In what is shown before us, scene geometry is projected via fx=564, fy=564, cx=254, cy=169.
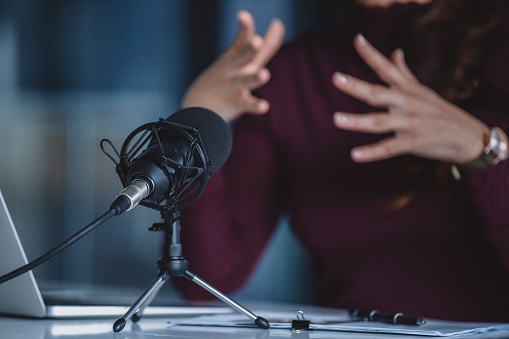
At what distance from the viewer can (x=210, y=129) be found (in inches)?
22.9

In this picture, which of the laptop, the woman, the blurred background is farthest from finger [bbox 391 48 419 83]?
the blurred background

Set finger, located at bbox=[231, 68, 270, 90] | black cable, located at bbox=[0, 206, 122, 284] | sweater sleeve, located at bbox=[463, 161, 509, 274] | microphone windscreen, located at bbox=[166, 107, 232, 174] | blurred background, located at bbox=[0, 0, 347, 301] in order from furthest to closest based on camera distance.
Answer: blurred background, located at bbox=[0, 0, 347, 301]
finger, located at bbox=[231, 68, 270, 90]
sweater sleeve, located at bbox=[463, 161, 509, 274]
microphone windscreen, located at bbox=[166, 107, 232, 174]
black cable, located at bbox=[0, 206, 122, 284]

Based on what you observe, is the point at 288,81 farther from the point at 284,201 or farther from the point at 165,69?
the point at 165,69

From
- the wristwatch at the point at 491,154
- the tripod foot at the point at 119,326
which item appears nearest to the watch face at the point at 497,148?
the wristwatch at the point at 491,154

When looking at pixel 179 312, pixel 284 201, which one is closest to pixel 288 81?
pixel 284 201

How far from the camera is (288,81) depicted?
4.78ft

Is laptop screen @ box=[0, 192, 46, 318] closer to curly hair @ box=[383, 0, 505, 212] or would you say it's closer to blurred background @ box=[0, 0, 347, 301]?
curly hair @ box=[383, 0, 505, 212]

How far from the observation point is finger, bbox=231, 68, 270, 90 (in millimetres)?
1130

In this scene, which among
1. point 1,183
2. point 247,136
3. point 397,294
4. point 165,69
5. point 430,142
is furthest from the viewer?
point 1,183

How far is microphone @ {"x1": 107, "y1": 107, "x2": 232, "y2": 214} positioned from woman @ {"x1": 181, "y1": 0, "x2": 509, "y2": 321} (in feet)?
1.72

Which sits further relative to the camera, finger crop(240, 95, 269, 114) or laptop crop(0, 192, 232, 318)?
finger crop(240, 95, 269, 114)

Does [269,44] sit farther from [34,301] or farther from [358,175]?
[34,301]

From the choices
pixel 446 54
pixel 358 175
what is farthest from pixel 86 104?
pixel 446 54

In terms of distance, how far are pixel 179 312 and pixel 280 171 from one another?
0.80 m
